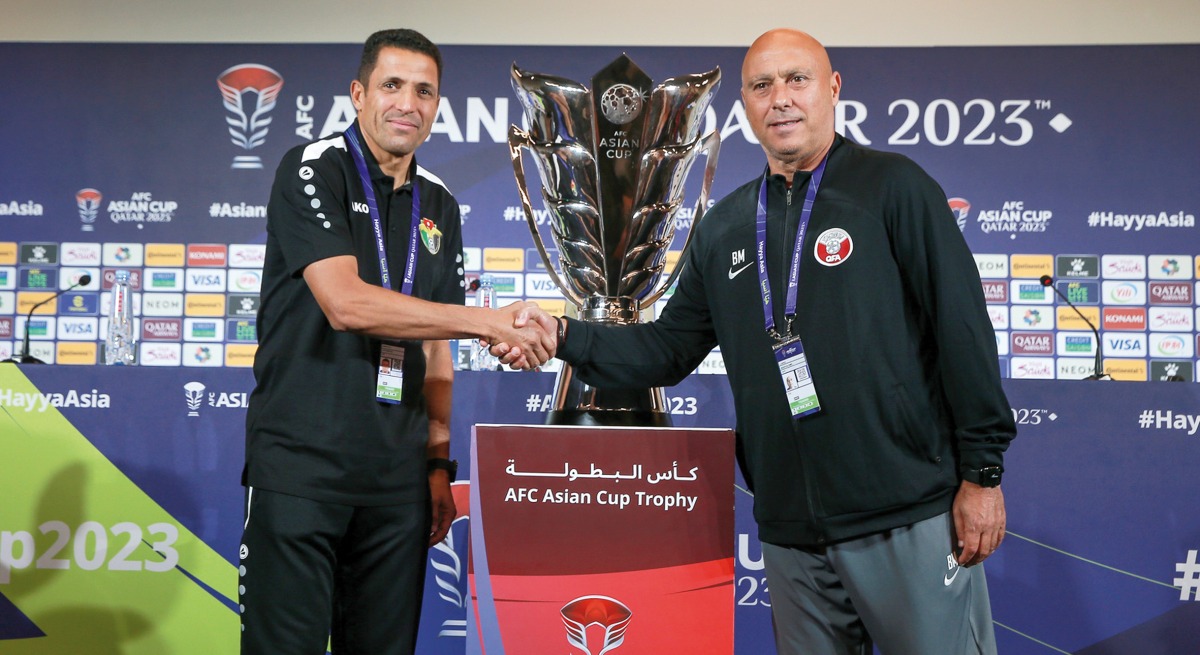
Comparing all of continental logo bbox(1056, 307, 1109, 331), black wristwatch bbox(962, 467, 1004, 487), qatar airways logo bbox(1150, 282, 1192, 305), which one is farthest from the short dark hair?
qatar airways logo bbox(1150, 282, 1192, 305)

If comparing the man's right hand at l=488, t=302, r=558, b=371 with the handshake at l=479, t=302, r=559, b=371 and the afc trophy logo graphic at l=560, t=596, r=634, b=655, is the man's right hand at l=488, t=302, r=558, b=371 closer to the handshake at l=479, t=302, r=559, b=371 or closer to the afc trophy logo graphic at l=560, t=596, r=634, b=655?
the handshake at l=479, t=302, r=559, b=371

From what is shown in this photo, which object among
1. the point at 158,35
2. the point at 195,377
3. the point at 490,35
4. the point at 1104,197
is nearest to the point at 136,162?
the point at 158,35

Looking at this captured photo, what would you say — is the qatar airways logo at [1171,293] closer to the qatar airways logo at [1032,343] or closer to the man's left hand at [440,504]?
the qatar airways logo at [1032,343]

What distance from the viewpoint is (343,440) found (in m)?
1.66

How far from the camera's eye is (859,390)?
155cm

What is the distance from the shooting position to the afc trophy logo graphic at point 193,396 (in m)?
→ 2.52

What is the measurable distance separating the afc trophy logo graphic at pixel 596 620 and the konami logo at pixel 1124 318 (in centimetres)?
371

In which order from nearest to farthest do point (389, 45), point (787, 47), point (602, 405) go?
point (787, 47)
point (389, 45)
point (602, 405)

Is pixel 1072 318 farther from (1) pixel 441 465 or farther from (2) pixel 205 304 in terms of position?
(2) pixel 205 304

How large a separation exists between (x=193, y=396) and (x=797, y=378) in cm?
171

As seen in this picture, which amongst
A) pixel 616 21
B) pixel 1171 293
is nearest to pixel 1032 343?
pixel 1171 293

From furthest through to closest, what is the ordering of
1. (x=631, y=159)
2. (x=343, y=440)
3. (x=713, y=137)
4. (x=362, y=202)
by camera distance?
(x=713, y=137)
(x=631, y=159)
(x=362, y=202)
(x=343, y=440)

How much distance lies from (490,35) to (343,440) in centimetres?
333

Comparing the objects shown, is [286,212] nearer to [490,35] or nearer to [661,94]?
[661,94]
